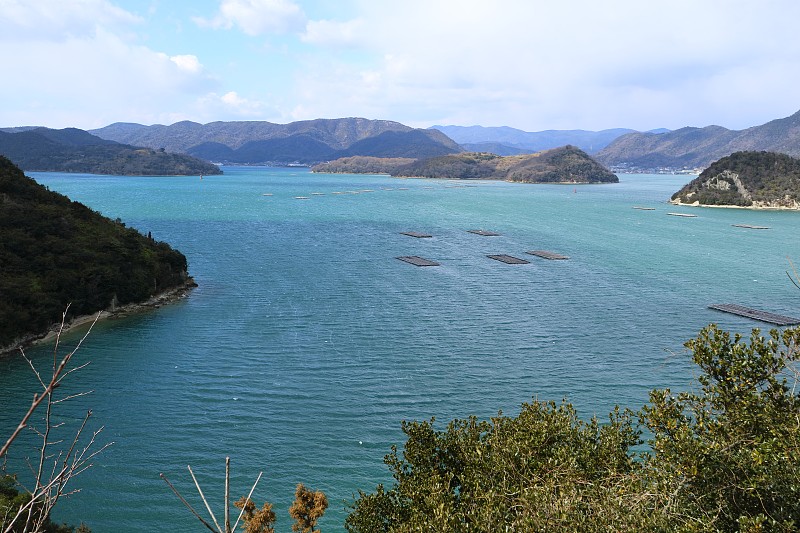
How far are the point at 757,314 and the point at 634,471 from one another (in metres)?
44.9

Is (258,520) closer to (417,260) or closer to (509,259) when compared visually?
(417,260)

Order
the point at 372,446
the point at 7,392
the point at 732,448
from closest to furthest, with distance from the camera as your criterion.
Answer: the point at 732,448, the point at 372,446, the point at 7,392

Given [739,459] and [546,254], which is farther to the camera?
[546,254]

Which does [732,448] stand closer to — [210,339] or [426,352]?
[426,352]

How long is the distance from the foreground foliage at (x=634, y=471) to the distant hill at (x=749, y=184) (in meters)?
171

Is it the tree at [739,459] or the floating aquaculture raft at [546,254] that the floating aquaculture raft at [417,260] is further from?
the tree at [739,459]

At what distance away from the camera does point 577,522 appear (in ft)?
33.7

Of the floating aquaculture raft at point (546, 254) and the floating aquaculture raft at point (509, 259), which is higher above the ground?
the floating aquaculture raft at point (546, 254)

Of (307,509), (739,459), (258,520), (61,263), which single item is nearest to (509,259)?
(61,263)

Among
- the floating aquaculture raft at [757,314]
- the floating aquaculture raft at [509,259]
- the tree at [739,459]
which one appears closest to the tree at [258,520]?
the tree at [739,459]

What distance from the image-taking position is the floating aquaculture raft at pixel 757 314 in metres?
47.6

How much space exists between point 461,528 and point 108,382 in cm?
2951

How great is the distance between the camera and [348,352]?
3966 centimetres

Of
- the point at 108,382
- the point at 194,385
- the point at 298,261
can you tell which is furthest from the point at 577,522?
the point at 298,261
